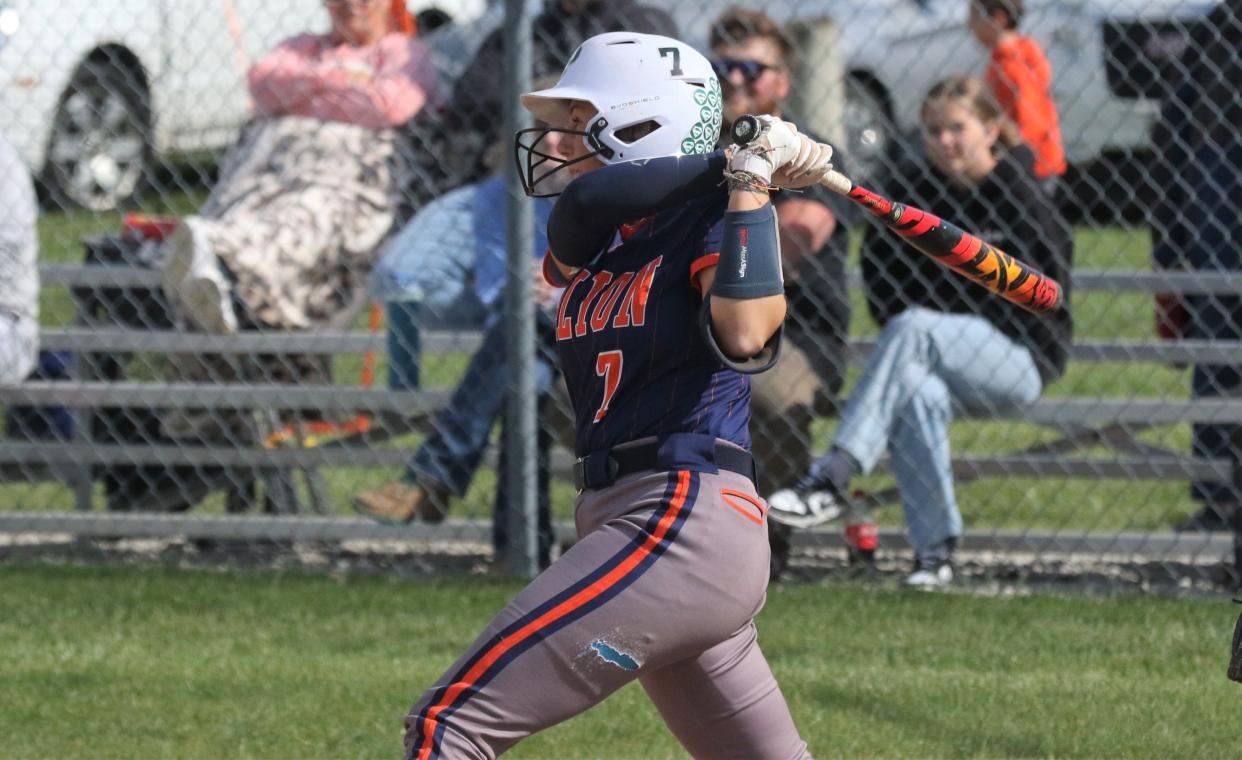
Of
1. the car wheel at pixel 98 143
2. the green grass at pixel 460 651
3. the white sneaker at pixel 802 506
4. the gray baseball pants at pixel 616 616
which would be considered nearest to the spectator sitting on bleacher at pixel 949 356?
the white sneaker at pixel 802 506

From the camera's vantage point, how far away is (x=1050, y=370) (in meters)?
5.73

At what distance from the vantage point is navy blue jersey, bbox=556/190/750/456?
282 cm

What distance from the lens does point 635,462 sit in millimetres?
2820

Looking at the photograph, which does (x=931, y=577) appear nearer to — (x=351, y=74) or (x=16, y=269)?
(x=351, y=74)

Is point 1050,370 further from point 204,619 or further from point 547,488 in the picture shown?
point 204,619

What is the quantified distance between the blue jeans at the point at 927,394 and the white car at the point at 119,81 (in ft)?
8.82

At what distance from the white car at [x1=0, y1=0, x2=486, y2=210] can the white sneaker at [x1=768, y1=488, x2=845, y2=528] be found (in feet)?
8.90

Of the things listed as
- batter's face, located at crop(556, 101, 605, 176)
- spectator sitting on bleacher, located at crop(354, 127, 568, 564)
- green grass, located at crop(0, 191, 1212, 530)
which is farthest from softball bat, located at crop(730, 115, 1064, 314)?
green grass, located at crop(0, 191, 1212, 530)

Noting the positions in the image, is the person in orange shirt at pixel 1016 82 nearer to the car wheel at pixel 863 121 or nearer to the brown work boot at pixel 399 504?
the car wheel at pixel 863 121

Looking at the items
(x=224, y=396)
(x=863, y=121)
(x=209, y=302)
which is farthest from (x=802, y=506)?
(x=863, y=121)

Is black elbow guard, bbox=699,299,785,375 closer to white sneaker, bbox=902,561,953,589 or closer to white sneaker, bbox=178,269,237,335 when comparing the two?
white sneaker, bbox=902,561,953,589

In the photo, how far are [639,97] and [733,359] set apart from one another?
51cm

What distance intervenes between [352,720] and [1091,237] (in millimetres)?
7005

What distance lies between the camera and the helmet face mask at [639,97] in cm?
294
